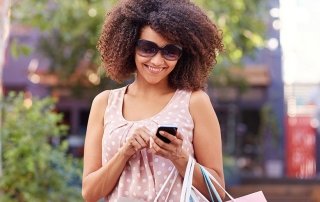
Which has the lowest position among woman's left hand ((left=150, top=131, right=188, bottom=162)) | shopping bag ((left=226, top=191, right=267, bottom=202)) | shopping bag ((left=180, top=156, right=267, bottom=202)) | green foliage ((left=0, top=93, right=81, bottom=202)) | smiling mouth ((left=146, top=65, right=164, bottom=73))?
green foliage ((left=0, top=93, right=81, bottom=202))

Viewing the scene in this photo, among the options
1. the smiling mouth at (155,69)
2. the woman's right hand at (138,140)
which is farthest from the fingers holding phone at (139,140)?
the smiling mouth at (155,69)

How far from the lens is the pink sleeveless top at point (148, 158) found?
274cm

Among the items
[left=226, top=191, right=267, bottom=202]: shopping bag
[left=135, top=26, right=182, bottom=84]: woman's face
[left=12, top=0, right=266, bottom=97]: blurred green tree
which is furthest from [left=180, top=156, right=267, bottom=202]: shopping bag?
[left=12, top=0, right=266, bottom=97]: blurred green tree

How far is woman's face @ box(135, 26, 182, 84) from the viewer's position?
2.79 meters

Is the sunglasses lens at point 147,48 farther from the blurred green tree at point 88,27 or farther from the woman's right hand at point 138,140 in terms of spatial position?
the blurred green tree at point 88,27

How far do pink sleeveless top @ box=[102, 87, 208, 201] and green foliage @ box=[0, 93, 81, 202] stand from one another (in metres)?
4.62

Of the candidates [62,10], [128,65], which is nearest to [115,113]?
[128,65]

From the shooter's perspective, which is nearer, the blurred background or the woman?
the woman

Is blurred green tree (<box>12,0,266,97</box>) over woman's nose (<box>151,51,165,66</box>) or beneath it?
over

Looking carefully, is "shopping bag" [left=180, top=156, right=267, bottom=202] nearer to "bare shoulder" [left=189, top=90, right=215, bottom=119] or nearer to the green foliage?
"bare shoulder" [left=189, top=90, right=215, bottom=119]

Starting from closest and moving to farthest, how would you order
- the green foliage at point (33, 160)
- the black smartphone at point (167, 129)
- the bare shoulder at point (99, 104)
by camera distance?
the black smartphone at point (167, 129) < the bare shoulder at point (99, 104) < the green foliage at point (33, 160)

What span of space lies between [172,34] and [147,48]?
100mm

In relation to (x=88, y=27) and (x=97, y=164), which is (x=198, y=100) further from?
(x=88, y=27)

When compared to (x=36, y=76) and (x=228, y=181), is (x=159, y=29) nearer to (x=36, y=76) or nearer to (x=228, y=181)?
(x=228, y=181)
